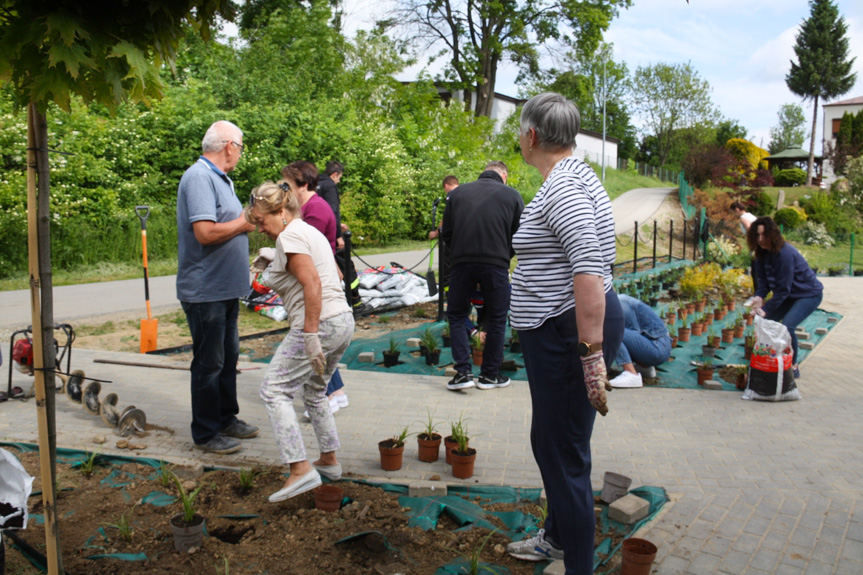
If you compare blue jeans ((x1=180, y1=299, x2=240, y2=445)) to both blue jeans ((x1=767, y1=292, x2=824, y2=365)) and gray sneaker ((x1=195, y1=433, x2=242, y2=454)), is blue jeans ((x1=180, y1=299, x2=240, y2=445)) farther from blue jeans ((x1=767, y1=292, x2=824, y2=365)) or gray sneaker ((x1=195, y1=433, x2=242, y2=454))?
blue jeans ((x1=767, y1=292, x2=824, y2=365))

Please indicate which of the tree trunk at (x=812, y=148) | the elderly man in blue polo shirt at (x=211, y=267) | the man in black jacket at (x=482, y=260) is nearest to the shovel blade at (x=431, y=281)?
the man in black jacket at (x=482, y=260)

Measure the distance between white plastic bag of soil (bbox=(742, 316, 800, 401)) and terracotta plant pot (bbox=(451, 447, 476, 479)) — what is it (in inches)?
127

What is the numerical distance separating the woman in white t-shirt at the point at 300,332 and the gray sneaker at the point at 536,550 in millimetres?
1129

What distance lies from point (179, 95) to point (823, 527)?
1819cm

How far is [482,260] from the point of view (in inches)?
230

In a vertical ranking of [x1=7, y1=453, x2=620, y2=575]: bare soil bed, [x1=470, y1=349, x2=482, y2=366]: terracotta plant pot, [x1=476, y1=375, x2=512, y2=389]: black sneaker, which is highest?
[x1=470, y1=349, x2=482, y2=366]: terracotta plant pot

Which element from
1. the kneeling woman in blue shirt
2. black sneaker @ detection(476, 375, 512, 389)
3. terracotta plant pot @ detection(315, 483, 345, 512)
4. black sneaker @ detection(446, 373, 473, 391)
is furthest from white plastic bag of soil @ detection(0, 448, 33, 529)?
the kneeling woman in blue shirt

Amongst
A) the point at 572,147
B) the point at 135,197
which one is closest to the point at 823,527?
the point at 572,147

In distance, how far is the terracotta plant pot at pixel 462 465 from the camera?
13.1ft

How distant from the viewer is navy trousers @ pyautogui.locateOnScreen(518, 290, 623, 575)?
261cm

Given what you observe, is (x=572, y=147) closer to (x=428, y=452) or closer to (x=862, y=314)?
(x=428, y=452)

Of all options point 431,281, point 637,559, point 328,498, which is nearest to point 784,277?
point 637,559

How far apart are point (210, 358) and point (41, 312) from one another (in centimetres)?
176

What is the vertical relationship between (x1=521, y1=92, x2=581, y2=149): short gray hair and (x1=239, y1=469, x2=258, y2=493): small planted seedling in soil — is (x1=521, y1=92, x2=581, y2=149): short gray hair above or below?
above
